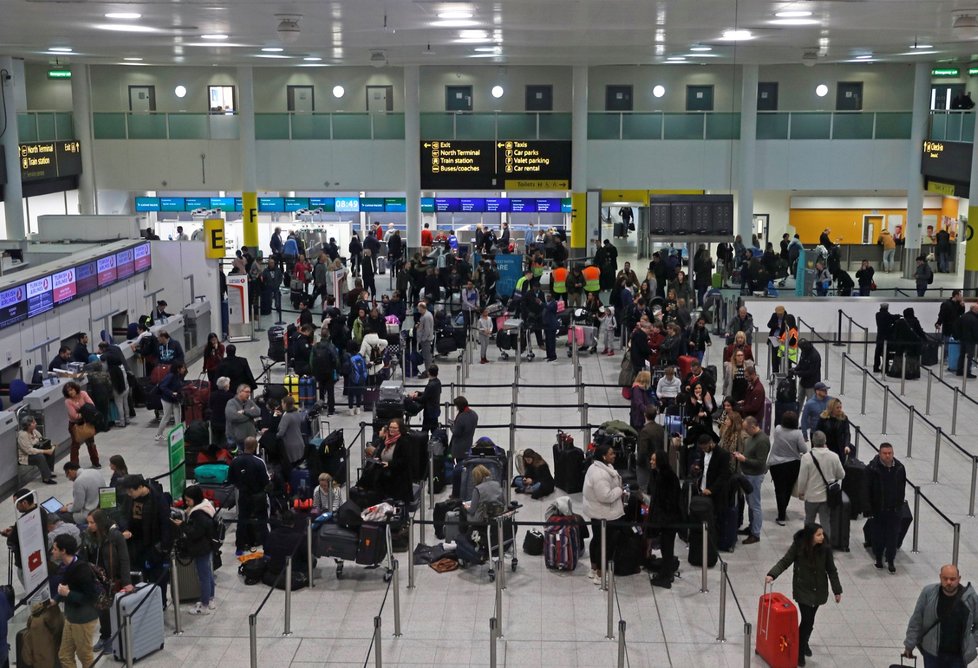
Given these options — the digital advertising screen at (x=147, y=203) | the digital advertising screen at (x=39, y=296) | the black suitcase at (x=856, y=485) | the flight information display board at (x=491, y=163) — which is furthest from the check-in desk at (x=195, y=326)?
the digital advertising screen at (x=147, y=203)

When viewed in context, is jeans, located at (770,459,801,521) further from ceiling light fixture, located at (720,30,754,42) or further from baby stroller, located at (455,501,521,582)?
ceiling light fixture, located at (720,30,754,42)

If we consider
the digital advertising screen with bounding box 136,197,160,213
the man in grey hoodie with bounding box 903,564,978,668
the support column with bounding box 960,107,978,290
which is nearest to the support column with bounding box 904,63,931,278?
the support column with bounding box 960,107,978,290

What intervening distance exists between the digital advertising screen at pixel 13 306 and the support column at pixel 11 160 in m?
15.8

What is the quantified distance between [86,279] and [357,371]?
532cm

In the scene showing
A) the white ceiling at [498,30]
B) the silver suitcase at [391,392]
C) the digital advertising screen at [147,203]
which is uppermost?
the white ceiling at [498,30]

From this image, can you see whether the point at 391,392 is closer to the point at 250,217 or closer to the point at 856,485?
the point at 856,485

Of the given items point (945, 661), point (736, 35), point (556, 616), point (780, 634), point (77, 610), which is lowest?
point (556, 616)

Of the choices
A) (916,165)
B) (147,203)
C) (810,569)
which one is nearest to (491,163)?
(147,203)

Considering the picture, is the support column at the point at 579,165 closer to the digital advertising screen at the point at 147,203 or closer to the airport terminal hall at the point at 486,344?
the airport terminal hall at the point at 486,344

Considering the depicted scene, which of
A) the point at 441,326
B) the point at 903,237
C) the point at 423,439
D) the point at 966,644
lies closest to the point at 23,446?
the point at 423,439

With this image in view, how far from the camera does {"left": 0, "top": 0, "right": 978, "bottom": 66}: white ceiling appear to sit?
16375mm

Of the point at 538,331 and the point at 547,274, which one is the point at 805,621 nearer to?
the point at 538,331

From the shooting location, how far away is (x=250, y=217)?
36156mm

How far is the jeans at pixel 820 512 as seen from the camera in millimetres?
12180
